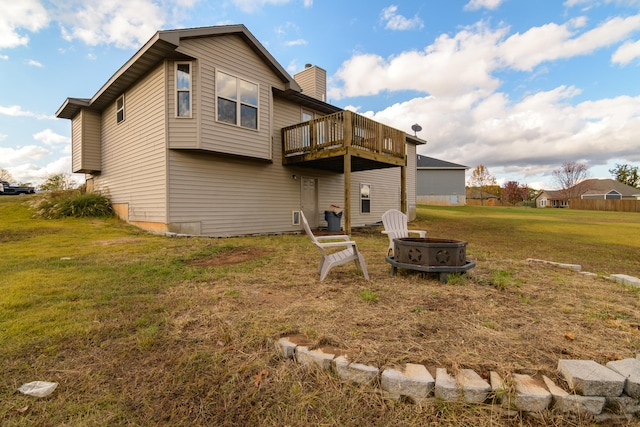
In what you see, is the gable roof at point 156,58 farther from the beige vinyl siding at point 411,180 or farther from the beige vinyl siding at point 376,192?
the beige vinyl siding at point 411,180

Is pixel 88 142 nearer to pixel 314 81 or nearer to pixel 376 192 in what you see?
pixel 314 81

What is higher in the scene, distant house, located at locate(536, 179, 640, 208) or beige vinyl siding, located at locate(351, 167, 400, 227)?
distant house, located at locate(536, 179, 640, 208)

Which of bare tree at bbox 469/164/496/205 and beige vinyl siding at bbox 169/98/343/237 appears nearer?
beige vinyl siding at bbox 169/98/343/237

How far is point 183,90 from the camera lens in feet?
27.6

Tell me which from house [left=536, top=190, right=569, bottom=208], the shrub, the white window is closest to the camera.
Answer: the shrub

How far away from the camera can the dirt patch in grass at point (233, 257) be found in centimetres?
535

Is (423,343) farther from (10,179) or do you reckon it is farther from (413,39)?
(10,179)

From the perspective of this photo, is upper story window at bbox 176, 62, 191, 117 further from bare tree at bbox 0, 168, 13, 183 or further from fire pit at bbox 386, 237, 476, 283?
bare tree at bbox 0, 168, 13, 183

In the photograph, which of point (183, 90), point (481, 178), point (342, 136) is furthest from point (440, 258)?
point (481, 178)

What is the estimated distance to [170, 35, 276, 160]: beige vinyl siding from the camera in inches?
329

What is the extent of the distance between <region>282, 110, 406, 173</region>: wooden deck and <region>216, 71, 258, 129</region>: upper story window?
1587mm

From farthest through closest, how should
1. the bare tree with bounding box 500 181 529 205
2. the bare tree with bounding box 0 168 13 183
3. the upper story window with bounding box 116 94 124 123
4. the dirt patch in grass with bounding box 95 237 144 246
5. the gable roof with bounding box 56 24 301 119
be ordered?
the bare tree with bounding box 500 181 529 205 < the bare tree with bounding box 0 168 13 183 < the upper story window with bounding box 116 94 124 123 < the gable roof with bounding box 56 24 301 119 < the dirt patch in grass with bounding box 95 237 144 246

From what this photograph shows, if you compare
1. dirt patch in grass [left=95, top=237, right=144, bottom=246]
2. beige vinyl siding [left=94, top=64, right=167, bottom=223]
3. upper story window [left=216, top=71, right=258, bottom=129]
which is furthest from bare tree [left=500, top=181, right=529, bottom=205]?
dirt patch in grass [left=95, top=237, right=144, bottom=246]

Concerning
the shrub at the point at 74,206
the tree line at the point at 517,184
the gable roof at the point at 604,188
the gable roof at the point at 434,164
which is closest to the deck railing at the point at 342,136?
the shrub at the point at 74,206
